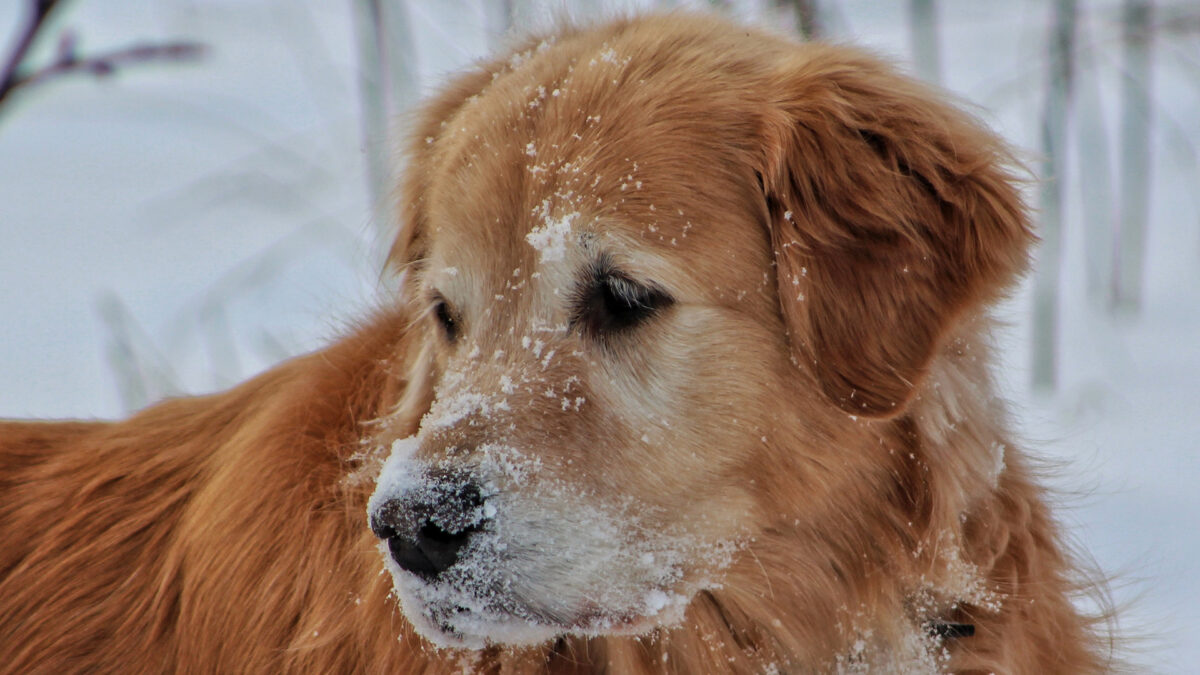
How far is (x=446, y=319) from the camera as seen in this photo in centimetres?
268

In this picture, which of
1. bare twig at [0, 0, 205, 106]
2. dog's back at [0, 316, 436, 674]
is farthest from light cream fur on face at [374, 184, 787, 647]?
bare twig at [0, 0, 205, 106]

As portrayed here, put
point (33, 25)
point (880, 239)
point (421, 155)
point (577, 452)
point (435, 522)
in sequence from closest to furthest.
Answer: point (33, 25)
point (435, 522)
point (577, 452)
point (880, 239)
point (421, 155)

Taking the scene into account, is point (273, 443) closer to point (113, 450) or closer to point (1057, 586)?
point (113, 450)

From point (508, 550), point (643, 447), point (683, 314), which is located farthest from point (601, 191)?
point (508, 550)

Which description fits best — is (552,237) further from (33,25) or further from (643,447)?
(33,25)

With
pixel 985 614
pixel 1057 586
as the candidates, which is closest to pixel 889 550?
pixel 985 614

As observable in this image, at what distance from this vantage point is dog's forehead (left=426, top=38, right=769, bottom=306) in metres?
2.35

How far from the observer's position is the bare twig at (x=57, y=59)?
1.03 m

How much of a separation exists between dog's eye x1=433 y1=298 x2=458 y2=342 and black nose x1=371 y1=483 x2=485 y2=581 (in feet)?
2.18

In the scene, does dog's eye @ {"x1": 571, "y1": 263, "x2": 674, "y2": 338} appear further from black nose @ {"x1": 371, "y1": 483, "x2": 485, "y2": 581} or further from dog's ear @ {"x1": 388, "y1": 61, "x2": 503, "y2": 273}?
dog's ear @ {"x1": 388, "y1": 61, "x2": 503, "y2": 273}

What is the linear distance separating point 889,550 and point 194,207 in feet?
12.5

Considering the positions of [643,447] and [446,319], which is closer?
[643,447]

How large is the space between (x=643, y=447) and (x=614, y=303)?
316 millimetres

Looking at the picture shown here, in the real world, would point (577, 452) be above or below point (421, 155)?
below
